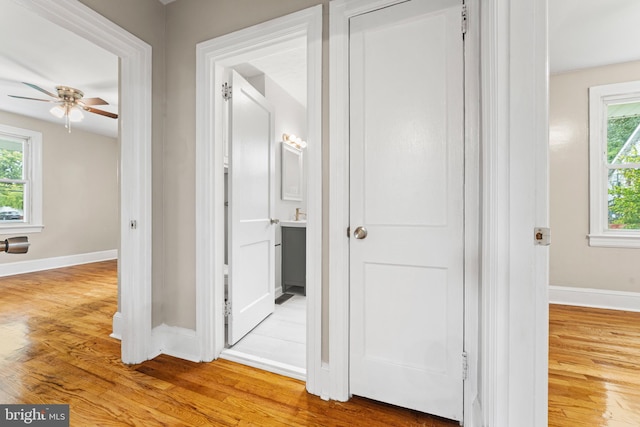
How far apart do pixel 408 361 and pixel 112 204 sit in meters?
6.67

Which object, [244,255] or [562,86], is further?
[562,86]

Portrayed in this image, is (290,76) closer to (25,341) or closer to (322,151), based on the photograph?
(322,151)

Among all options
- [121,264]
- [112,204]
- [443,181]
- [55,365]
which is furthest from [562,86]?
[112,204]

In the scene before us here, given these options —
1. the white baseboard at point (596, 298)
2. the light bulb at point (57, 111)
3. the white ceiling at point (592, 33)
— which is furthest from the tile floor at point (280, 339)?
the light bulb at point (57, 111)

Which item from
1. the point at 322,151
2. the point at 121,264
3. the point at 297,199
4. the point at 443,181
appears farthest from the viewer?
the point at 297,199

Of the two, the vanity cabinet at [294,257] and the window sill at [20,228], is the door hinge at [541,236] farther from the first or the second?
the window sill at [20,228]

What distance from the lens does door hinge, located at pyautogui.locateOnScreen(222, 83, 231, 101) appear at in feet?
6.53

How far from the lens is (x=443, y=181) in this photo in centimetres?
135

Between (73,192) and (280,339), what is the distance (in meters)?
5.37

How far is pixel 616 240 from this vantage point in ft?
9.50

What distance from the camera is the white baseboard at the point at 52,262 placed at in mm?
4348

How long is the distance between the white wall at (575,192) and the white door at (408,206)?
2.64 metres

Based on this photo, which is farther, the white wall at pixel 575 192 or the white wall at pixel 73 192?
the white wall at pixel 73 192

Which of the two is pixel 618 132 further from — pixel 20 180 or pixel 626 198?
pixel 20 180
